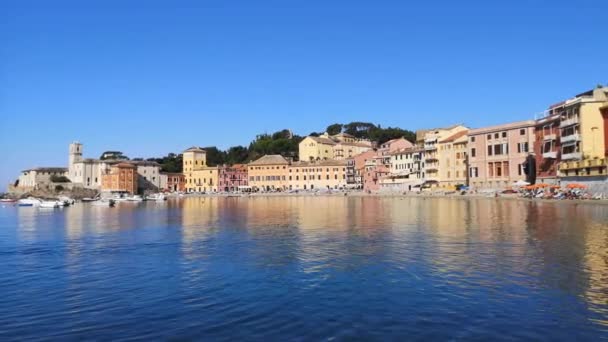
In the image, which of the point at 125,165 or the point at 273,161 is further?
the point at 273,161

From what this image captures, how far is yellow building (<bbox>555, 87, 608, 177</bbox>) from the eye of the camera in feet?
183

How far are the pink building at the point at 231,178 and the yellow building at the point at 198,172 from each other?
70.4 inches

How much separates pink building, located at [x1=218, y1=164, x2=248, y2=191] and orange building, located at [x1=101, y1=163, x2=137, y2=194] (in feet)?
77.5

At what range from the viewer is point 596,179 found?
5388 cm

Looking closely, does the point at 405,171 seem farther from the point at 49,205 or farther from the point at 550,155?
the point at 49,205

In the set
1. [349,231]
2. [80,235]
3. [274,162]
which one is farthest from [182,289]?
[274,162]

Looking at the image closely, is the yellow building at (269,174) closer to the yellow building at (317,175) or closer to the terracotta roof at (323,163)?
the yellow building at (317,175)

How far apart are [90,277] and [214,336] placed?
8522 mm

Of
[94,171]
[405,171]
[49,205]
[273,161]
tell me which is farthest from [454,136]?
[94,171]

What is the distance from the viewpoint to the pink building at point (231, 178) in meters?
139

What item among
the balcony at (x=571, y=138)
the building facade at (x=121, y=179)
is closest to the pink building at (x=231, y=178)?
the building facade at (x=121, y=179)

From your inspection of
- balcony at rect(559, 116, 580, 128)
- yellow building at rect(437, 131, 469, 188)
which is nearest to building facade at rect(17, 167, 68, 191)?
yellow building at rect(437, 131, 469, 188)

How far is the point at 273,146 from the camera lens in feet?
506

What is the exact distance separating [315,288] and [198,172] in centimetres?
13391
